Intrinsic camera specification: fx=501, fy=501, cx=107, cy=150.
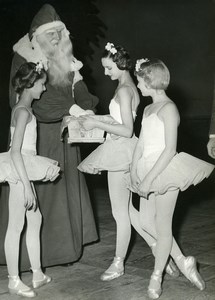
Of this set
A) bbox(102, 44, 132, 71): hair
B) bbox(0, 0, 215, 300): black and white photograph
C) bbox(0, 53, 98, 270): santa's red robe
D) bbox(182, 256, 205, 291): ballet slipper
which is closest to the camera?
bbox(0, 0, 215, 300): black and white photograph

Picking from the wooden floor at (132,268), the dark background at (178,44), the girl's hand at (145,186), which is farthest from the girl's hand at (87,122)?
Result: the dark background at (178,44)

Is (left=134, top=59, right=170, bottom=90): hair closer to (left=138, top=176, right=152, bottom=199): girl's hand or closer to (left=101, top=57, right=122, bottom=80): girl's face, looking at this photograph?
(left=101, top=57, right=122, bottom=80): girl's face

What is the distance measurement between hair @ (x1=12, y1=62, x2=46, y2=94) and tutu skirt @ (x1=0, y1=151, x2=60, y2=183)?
509 mm

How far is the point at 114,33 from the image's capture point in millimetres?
10375

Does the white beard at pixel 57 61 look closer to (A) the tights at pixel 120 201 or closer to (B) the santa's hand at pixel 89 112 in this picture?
(B) the santa's hand at pixel 89 112

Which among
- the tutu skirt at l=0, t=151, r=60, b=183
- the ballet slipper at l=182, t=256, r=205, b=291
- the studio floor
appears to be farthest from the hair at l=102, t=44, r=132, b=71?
the studio floor

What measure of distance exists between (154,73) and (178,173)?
2.33 ft

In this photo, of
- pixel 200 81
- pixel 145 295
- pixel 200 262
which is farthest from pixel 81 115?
pixel 200 81

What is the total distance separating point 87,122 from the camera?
12.0 feet

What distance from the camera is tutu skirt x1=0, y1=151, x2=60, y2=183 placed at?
11.8ft

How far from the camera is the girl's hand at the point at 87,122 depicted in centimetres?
366

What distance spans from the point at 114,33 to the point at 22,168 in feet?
24.1

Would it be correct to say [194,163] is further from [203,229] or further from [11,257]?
[203,229]

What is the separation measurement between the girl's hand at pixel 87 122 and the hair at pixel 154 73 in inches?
19.5
